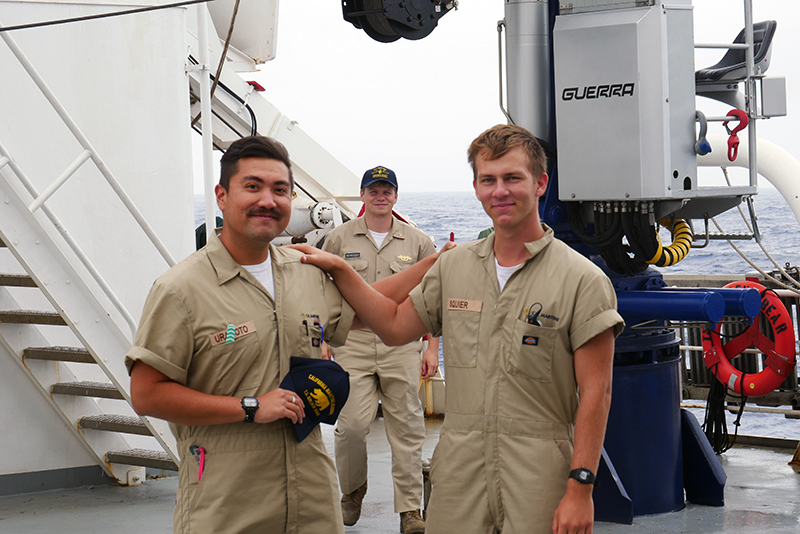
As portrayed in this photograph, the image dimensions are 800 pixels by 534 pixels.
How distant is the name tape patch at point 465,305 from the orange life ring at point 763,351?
4275 millimetres

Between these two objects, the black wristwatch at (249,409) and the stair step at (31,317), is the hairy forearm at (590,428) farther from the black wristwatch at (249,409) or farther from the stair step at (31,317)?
the stair step at (31,317)

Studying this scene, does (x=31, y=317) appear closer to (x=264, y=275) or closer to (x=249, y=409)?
(x=264, y=275)

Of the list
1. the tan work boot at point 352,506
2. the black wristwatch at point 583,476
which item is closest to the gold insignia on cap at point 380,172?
the tan work boot at point 352,506

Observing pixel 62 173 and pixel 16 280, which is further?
pixel 16 280

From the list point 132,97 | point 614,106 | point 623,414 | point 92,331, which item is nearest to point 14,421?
point 92,331

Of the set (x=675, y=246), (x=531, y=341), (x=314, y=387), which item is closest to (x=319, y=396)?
(x=314, y=387)

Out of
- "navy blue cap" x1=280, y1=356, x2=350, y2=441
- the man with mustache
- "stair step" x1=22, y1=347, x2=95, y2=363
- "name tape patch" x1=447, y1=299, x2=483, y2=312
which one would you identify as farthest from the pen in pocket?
"stair step" x1=22, y1=347, x2=95, y2=363

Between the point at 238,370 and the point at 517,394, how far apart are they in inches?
33.1

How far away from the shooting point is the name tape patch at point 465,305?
2.86 metres

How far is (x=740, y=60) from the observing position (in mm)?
5457

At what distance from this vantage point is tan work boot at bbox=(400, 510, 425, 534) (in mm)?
5152

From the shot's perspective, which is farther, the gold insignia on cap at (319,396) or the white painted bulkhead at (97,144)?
the white painted bulkhead at (97,144)

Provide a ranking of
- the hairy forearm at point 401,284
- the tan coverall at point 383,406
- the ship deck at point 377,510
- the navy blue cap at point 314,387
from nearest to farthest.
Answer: the navy blue cap at point 314,387, the hairy forearm at point 401,284, the ship deck at point 377,510, the tan coverall at point 383,406

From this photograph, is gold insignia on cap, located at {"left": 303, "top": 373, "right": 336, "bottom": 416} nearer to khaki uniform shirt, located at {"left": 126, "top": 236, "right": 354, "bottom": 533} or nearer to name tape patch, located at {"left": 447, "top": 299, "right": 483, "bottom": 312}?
khaki uniform shirt, located at {"left": 126, "top": 236, "right": 354, "bottom": 533}
